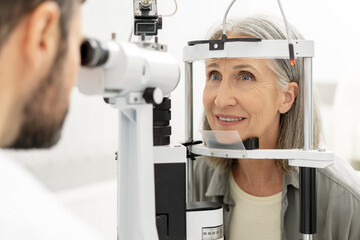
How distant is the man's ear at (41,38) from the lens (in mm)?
572

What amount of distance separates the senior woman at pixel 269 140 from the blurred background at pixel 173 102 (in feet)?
0.73

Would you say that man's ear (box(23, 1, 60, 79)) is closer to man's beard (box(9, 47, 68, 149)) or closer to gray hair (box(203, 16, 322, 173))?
man's beard (box(9, 47, 68, 149))

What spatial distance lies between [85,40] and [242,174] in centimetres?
102

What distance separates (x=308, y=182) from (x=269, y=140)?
1.11 feet

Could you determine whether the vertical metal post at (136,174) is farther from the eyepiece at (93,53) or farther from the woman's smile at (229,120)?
the woman's smile at (229,120)

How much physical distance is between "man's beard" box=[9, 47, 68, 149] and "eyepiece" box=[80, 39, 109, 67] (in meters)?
0.17

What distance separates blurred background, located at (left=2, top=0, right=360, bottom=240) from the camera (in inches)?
86.6

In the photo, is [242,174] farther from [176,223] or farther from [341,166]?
[176,223]

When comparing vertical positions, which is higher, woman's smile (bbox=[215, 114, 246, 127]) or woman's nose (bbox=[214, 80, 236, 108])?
woman's nose (bbox=[214, 80, 236, 108])

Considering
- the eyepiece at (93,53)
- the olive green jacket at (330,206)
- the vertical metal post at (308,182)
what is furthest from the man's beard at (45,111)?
the olive green jacket at (330,206)

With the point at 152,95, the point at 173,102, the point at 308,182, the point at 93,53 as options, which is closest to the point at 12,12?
the point at 93,53

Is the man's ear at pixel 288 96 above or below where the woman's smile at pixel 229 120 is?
above

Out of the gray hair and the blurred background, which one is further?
the blurred background

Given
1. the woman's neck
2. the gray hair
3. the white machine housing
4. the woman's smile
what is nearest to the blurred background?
the gray hair
